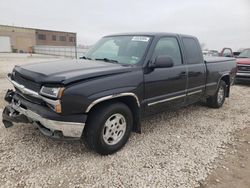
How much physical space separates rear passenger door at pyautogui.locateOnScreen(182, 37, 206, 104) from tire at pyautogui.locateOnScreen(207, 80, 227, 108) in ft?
3.05

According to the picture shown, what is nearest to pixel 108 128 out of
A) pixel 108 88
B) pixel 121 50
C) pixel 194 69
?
pixel 108 88

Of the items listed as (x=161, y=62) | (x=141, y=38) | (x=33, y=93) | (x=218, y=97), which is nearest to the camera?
(x=33, y=93)

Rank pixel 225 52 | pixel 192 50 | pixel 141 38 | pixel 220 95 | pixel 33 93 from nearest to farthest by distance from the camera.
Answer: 1. pixel 33 93
2. pixel 141 38
3. pixel 192 50
4. pixel 220 95
5. pixel 225 52

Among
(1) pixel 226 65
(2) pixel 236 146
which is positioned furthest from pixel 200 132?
(1) pixel 226 65

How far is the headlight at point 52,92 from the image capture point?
2.72 meters

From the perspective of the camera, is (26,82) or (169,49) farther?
(169,49)

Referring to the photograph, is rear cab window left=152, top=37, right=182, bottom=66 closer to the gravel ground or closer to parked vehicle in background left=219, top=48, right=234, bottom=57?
the gravel ground

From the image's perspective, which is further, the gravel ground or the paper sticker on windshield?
the paper sticker on windshield

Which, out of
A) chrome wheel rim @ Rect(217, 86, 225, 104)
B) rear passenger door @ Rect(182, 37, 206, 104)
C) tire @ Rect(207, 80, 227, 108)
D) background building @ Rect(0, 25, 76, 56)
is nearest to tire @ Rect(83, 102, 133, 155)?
rear passenger door @ Rect(182, 37, 206, 104)

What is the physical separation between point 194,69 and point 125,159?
251 centimetres

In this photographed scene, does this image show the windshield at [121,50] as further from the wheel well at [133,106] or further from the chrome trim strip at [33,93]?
the chrome trim strip at [33,93]

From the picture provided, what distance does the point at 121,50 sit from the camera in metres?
3.99

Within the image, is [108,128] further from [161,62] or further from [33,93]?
[161,62]

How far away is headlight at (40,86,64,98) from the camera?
2715 millimetres
